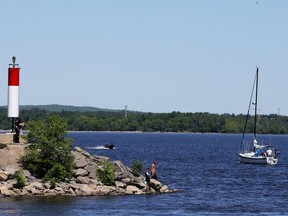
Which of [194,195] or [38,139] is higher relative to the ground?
[38,139]

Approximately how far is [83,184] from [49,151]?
3465 mm

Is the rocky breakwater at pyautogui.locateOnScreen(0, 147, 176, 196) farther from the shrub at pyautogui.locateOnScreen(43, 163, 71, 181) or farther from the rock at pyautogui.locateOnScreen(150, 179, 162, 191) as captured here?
the shrub at pyautogui.locateOnScreen(43, 163, 71, 181)

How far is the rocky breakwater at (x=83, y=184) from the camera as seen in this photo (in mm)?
52312

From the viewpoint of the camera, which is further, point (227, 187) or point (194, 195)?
point (227, 187)

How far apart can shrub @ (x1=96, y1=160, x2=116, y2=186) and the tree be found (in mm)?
1935

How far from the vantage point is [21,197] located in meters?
51.2

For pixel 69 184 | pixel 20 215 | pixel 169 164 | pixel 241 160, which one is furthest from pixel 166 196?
pixel 241 160

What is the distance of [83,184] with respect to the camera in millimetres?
54375

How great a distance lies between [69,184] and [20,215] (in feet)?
31.4

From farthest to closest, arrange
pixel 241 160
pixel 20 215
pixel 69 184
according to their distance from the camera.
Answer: pixel 241 160
pixel 69 184
pixel 20 215

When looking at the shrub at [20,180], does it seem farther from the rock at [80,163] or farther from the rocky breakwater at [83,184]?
the rock at [80,163]

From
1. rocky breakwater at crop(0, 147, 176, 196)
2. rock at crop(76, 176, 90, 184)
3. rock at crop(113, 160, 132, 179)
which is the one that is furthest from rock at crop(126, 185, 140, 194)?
rock at crop(76, 176, 90, 184)

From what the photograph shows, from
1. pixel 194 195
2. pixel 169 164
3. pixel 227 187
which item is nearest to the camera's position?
pixel 194 195

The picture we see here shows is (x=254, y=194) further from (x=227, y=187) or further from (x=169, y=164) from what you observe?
(x=169, y=164)
